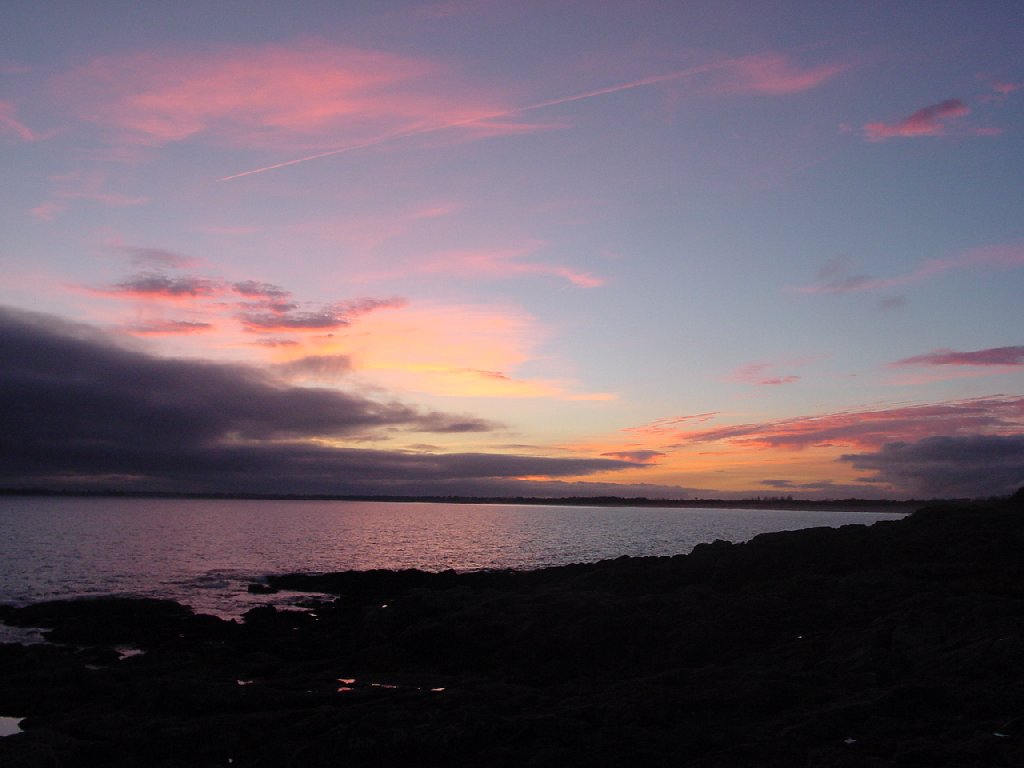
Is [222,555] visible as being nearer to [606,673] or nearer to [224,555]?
[224,555]

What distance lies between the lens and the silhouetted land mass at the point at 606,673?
45.6 ft

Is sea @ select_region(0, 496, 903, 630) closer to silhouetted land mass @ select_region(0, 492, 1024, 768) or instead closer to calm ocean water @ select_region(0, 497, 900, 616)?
calm ocean water @ select_region(0, 497, 900, 616)

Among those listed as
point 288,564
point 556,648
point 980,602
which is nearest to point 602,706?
point 556,648

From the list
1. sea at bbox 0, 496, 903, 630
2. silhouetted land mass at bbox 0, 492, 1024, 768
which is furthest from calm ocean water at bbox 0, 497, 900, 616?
silhouetted land mass at bbox 0, 492, 1024, 768

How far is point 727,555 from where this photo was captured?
3556cm

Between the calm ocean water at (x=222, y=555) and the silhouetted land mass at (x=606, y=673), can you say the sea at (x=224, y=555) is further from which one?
the silhouetted land mass at (x=606, y=673)

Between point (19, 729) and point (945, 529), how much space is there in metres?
39.3

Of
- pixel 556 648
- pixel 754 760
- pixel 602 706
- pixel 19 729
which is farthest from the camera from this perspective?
pixel 556 648

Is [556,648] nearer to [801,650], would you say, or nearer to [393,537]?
[801,650]

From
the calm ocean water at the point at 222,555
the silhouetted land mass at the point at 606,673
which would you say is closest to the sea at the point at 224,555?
the calm ocean water at the point at 222,555

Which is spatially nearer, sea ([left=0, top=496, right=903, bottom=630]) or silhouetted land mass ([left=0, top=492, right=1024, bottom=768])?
silhouetted land mass ([left=0, top=492, right=1024, bottom=768])

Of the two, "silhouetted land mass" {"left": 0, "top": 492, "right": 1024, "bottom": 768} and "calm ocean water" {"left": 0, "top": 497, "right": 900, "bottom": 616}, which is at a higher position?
"silhouetted land mass" {"left": 0, "top": 492, "right": 1024, "bottom": 768}

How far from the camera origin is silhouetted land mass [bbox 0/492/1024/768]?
13.9 metres

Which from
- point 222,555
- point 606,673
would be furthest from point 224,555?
point 606,673
